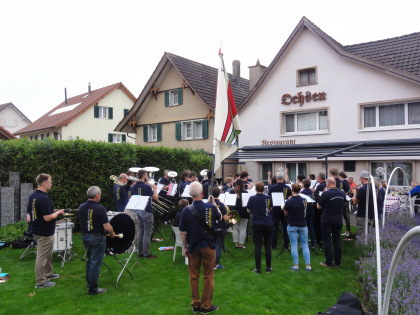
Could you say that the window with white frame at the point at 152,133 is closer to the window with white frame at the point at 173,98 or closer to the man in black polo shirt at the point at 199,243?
the window with white frame at the point at 173,98

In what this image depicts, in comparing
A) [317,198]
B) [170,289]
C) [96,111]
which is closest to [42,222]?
[170,289]

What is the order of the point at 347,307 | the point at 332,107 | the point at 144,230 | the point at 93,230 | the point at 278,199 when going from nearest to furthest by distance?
1. the point at 347,307
2. the point at 93,230
3. the point at 144,230
4. the point at 278,199
5. the point at 332,107

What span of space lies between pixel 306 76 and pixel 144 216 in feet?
45.9

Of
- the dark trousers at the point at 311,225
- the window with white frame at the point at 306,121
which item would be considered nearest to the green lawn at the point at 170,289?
the dark trousers at the point at 311,225

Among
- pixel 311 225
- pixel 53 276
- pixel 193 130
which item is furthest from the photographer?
pixel 193 130

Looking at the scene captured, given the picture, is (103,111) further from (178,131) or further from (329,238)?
(329,238)

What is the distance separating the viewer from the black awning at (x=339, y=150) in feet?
42.0

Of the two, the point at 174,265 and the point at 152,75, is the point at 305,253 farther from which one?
the point at 152,75

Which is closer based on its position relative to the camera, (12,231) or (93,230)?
(93,230)

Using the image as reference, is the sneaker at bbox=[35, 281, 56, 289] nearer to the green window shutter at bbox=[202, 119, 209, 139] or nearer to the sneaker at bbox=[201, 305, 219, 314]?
the sneaker at bbox=[201, 305, 219, 314]

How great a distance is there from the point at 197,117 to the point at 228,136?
655 inches

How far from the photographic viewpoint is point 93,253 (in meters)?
6.32

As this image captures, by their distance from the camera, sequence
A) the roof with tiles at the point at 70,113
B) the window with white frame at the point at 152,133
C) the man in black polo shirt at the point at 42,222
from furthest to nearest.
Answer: the roof with tiles at the point at 70,113
the window with white frame at the point at 152,133
the man in black polo shirt at the point at 42,222

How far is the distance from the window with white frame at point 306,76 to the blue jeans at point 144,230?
13433 mm
